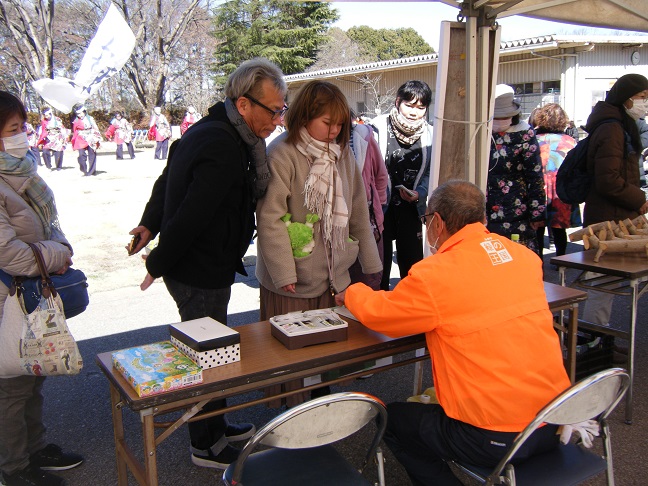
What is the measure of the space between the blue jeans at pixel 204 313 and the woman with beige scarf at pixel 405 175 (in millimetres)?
1626

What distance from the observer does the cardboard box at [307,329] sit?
6.46 ft

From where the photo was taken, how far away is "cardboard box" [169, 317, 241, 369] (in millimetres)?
1794

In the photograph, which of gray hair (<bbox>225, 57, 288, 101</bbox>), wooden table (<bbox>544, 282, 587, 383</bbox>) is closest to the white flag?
gray hair (<bbox>225, 57, 288, 101</bbox>)

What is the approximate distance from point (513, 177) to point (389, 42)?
150 ft

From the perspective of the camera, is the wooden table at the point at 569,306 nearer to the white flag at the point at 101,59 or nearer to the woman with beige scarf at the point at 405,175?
the woman with beige scarf at the point at 405,175

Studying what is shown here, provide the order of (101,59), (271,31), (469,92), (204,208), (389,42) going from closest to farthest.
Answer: (204,208)
(469,92)
(101,59)
(271,31)
(389,42)

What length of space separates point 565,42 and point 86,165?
13251 millimetres

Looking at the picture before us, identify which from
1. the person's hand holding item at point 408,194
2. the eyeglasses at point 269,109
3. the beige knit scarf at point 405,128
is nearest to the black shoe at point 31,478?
the eyeglasses at point 269,109

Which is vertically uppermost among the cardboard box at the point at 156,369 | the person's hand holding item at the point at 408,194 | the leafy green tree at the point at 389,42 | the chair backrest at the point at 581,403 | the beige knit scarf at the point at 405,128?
the leafy green tree at the point at 389,42

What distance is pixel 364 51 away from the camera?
4250 centimetres

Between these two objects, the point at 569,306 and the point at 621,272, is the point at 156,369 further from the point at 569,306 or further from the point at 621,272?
the point at 621,272

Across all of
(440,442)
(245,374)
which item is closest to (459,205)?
(440,442)

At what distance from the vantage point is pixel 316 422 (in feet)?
5.10

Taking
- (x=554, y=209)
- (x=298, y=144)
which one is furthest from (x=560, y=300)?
(x=554, y=209)
